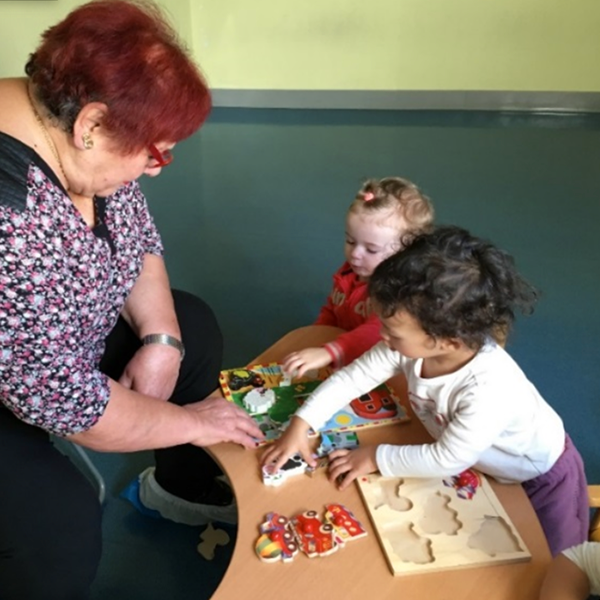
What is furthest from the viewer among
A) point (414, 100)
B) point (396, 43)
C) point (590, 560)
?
point (414, 100)

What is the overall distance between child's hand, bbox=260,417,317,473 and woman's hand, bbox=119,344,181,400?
0.27m

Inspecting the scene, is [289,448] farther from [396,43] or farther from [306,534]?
[396,43]

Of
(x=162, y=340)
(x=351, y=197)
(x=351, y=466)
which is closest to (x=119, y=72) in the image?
(x=162, y=340)

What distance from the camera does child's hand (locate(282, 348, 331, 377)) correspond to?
3.90ft

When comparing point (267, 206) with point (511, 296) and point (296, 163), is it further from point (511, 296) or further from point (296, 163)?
point (511, 296)

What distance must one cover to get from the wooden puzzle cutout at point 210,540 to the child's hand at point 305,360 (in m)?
0.45

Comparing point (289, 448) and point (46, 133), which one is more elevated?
point (46, 133)

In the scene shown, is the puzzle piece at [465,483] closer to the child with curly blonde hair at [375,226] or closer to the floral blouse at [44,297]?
the child with curly blonde hair at [375,226]

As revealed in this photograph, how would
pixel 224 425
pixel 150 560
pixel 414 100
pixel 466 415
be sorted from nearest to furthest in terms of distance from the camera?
pixel 466 415
pixel 224 425
pixel 150 560
pixel 414 100

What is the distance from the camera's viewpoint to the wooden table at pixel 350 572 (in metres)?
0.81

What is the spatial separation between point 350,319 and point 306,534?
69 cm

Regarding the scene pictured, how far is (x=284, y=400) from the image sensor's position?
1150 millimetres

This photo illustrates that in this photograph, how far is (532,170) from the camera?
3.34 m

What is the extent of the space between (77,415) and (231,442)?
0.25m
